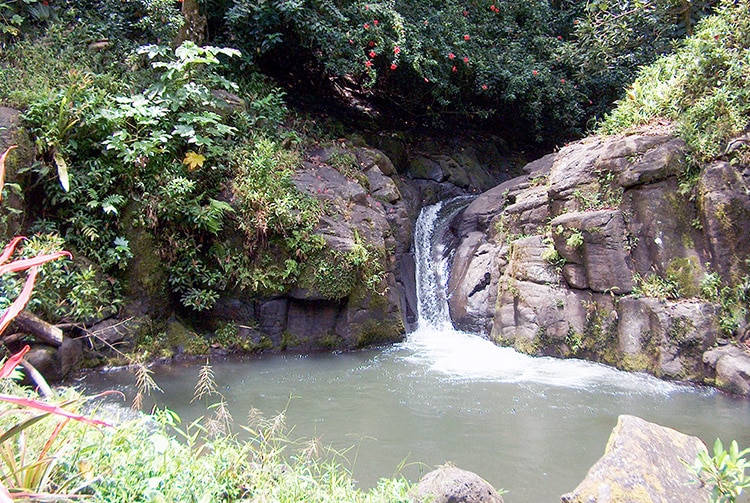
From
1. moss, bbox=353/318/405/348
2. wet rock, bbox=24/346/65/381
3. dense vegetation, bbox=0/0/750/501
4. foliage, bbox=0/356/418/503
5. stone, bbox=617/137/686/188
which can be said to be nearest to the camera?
foliage, bbox=0/356/418/503

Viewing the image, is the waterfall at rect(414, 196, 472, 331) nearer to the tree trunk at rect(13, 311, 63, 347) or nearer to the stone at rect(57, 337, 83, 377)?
the stone at rect(57, 337, 83, 377)

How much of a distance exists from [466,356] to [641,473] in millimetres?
4709

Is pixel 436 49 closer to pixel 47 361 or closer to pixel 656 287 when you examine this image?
pixel 656 287

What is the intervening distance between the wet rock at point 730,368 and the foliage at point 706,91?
2.63 meters

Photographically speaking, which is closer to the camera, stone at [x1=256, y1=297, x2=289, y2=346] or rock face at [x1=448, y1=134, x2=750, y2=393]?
rock face at [x1=448, y1=134, x2=750, y2=393]

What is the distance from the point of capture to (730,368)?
570 cm

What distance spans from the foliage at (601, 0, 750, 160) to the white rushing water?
3315 millimetres

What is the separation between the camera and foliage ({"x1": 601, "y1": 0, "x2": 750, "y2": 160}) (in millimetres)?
6734

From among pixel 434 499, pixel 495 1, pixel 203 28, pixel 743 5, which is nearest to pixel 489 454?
pixel 434 499

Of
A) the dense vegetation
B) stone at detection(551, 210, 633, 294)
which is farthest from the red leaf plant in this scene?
stone at detection(551, 210, 633, 294)

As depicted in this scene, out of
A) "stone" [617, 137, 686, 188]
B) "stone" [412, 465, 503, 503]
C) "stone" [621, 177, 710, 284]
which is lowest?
"stone" [412, 465, 503, 503]

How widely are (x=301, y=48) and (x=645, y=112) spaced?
7135 millimetres

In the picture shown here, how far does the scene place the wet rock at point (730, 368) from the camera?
555 centimetres

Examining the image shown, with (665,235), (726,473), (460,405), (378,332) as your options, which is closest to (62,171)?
(378,332)
